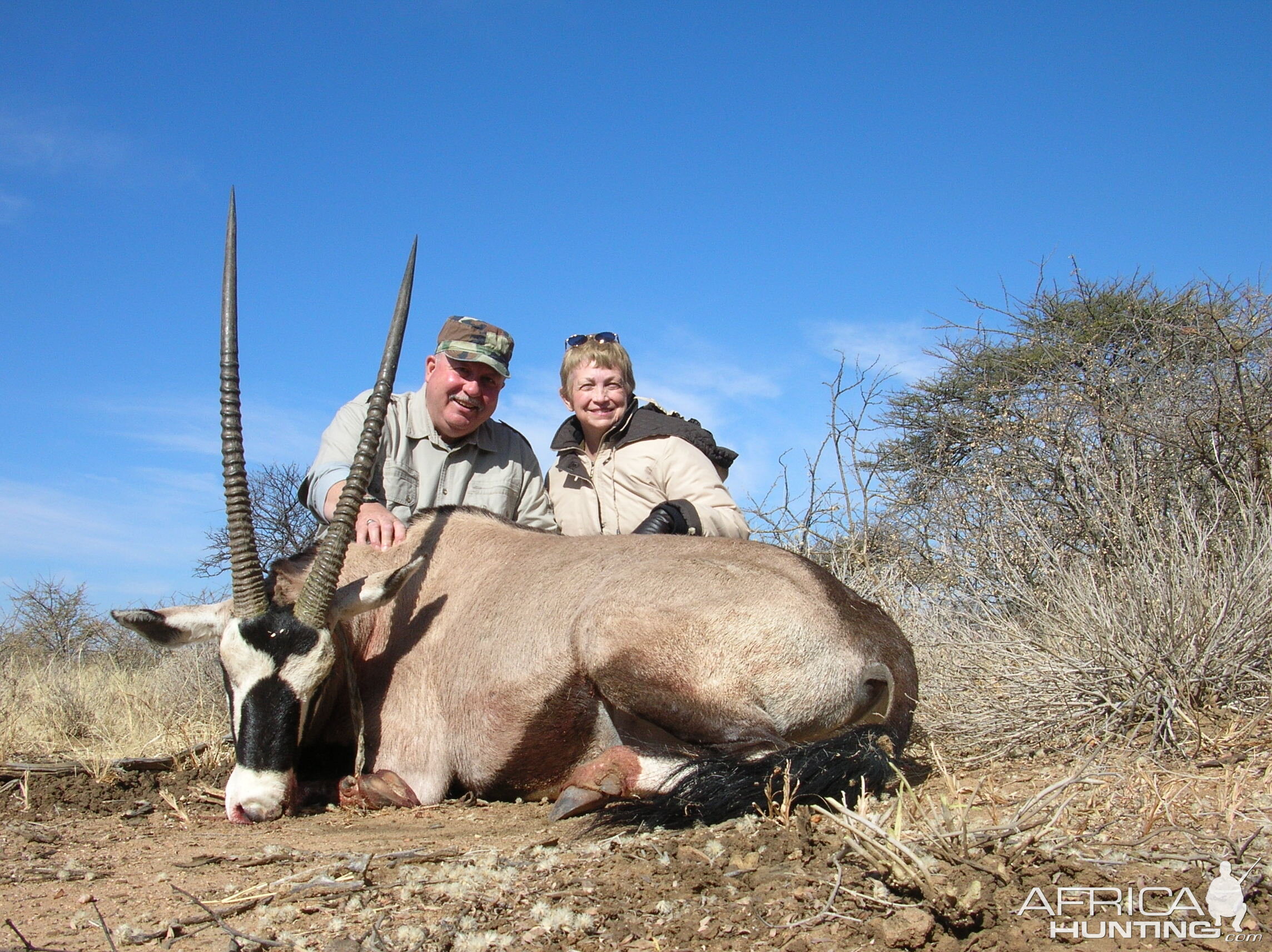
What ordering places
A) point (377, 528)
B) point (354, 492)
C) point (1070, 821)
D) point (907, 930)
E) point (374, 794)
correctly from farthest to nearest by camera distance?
point (377, 528)
point (354, 492)
point (374, 794)
point (1070, 821)
point (907, 930)

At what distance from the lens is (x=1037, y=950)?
6.21 ft

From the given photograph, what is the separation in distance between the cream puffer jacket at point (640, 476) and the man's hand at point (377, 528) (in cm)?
145

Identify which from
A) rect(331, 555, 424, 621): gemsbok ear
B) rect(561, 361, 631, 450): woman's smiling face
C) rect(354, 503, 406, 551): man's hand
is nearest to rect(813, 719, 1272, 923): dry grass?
rect(331, 555, 424, 621): gemsbok ear

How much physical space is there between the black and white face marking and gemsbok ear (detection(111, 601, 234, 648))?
0.28 m

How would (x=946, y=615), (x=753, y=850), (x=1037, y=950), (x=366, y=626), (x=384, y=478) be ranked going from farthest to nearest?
(x=946, y=615) < (x=384, y=478) < (x=366, y=626) < (x=753, y=850) < (x=1037, y=950)

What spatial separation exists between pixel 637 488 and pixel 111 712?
13.3ft

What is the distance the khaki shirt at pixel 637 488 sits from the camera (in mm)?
5559

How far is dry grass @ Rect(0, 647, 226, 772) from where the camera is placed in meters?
5.63

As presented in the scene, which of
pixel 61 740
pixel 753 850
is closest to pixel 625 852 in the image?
pixel 753 850

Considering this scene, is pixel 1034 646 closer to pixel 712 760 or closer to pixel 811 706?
pixel 811 706

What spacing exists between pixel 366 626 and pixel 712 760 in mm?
1910

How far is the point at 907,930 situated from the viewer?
6.39 feet

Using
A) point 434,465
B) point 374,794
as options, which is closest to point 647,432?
point 434,465

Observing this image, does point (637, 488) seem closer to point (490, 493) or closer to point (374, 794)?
point (490, 493)
